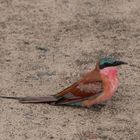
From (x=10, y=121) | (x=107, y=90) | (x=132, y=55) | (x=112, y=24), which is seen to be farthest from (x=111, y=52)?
(x=10, y=121)

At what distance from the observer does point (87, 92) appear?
8219 millimetres

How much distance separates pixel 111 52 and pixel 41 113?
2400 millimetres

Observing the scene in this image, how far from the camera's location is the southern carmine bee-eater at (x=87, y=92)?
823 cm

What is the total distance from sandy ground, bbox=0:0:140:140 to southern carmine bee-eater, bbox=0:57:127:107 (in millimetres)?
109

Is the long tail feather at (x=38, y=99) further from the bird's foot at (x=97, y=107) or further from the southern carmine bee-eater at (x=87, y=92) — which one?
the bird's foot at (x=97, y=107)

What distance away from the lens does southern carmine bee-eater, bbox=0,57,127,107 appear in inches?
324

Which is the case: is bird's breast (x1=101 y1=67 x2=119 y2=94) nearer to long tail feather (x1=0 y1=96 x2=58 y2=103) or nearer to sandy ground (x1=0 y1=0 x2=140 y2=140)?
sandy ground (x1=0 y1=0 x2=140 y2=140)

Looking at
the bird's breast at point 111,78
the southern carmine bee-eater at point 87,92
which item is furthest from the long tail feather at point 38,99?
the bird's breast at point 111,78

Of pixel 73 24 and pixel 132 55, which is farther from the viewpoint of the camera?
pixel 73 24

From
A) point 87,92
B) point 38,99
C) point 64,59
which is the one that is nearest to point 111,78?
point 87,92

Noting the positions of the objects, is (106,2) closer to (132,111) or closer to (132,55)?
(132,55)

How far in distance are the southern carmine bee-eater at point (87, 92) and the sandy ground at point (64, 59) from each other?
109mm

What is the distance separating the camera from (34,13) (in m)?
11.5

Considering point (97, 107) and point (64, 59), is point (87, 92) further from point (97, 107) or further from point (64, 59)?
point (64, 59)
